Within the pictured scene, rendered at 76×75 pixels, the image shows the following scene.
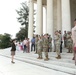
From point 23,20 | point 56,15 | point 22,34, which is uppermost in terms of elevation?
point 23,20

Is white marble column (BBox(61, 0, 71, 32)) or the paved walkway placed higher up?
white marble column (BBox(61, 0, 71, 32))

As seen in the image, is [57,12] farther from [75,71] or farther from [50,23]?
[75,71]

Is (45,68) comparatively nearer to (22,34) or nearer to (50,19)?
(50,19)

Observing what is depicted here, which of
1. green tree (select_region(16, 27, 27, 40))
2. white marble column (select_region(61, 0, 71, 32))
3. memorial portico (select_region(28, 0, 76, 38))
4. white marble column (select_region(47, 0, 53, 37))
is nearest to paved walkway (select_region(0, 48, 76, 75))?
white marble column (select_region(61, 0, 71, 32))

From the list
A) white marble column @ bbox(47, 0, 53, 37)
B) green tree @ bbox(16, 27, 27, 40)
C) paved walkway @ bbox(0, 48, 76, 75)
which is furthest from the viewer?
green tree @ bbox(16, 27, 27, 40)

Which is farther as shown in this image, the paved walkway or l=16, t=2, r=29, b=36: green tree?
l=16, t=2, r=29, b=36: green tree

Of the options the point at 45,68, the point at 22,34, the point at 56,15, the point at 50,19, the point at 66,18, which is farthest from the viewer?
the point at 22,34

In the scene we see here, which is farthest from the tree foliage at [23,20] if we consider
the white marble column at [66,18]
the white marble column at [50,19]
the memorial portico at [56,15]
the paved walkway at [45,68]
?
the paved walkway at [45,68]

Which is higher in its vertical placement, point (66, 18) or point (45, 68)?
point (66, 18)

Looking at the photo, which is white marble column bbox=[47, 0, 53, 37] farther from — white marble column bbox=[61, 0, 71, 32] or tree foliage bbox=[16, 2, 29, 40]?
tree foliage bbox=[16, 2, 29, 40]

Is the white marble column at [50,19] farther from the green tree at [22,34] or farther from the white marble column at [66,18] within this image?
the green tree at [22,34]

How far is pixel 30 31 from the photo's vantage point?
33.0 meters

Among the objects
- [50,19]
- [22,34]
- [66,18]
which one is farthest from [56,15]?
[22,34]

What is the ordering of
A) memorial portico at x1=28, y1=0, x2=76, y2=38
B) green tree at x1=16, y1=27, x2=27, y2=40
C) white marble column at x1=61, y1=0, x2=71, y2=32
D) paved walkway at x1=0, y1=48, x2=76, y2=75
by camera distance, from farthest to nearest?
1. green tree at x1=16, y1=27, x2=27, y2=40
2. memorial portico at x1=28, y1=0, x2=76, y2=38
3. white marble column at x1=61, y1=0, x2=71, y2=32
4. paved walkway at x1=0, y1=48, x2=76, y2=75
